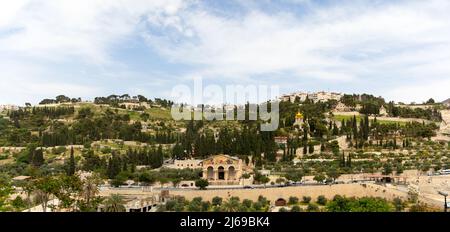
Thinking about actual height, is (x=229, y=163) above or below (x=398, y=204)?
above

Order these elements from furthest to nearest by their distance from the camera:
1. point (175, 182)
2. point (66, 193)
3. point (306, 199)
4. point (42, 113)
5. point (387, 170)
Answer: point (42, 113) < point (387, 170) < point (175, 182) < point (306, 199) < point (66, 193)

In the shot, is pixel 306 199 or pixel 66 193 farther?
pixel 306 199

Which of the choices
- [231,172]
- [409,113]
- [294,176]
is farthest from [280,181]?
[409,113]

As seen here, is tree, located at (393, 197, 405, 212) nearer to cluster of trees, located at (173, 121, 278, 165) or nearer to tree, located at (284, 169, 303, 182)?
tree, located at (284, 169, 303, 182)

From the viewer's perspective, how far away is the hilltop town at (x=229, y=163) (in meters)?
15.6

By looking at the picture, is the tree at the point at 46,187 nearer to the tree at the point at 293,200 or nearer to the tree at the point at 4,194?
the tree at the point at 4,194

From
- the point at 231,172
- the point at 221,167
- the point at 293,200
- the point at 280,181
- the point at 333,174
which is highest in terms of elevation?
the point at 221,167

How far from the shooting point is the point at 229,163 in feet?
75.7

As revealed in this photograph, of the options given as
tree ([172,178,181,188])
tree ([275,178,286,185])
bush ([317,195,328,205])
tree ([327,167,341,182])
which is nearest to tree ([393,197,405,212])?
bush ([317,195,328,205])

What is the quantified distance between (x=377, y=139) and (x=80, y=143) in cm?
2081

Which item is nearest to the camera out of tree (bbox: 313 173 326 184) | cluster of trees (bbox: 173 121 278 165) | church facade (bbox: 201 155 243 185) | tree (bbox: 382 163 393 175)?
tree (bbox: 313 173 326 184)

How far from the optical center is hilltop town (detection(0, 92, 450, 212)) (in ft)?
51.1

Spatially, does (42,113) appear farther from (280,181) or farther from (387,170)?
(387,170)

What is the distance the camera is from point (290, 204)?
17641 millimetres
